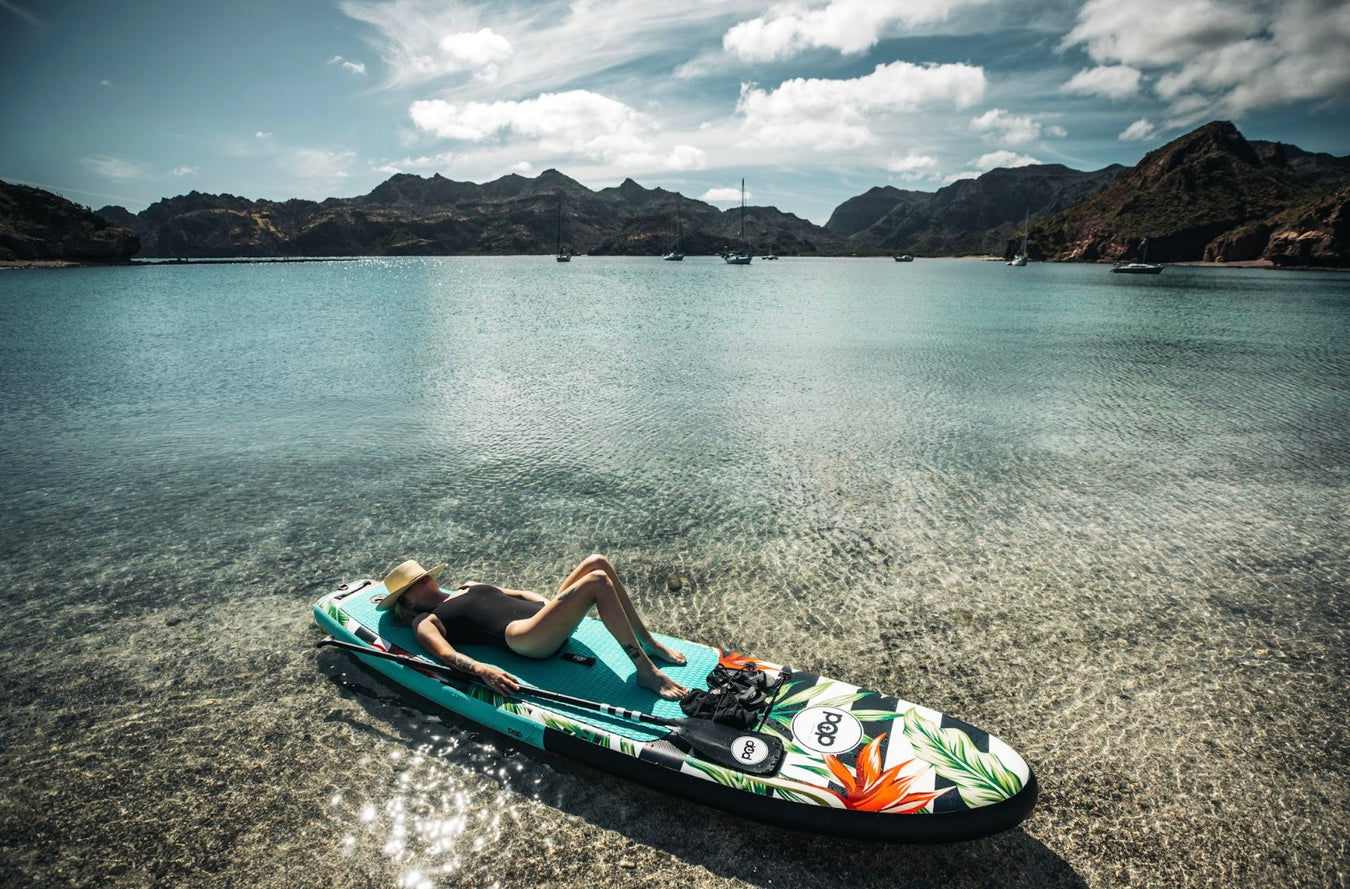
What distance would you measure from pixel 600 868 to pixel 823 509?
8246 mm

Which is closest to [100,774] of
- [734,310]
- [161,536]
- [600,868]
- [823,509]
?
[600,868]

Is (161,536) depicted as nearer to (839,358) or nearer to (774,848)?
(774,848)

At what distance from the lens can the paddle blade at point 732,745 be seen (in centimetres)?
519

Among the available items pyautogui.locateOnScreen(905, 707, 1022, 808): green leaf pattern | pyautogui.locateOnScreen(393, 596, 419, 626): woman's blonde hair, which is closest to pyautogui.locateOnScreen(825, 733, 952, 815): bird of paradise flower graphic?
pyautogui.locateOnScreen(905, 707, 1022, 808): green leaf pattern

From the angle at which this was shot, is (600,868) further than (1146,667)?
No

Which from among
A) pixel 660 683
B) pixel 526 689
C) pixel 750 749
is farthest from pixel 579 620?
pixel 750 749

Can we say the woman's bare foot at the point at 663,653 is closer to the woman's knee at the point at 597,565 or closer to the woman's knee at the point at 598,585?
the woman's knee at the point at 598,585

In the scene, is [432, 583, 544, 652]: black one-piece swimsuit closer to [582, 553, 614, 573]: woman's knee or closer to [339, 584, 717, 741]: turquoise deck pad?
[339, 584, 717, 741]: turquoise deck pad

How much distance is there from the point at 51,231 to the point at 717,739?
595 ft

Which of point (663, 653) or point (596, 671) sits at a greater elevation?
point (663, 653)

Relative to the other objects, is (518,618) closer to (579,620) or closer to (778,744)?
(579,620)

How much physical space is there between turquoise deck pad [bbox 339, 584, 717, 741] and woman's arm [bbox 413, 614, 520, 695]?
0.74 feet

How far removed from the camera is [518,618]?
6.82m

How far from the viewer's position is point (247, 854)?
A: 17.5 ft
